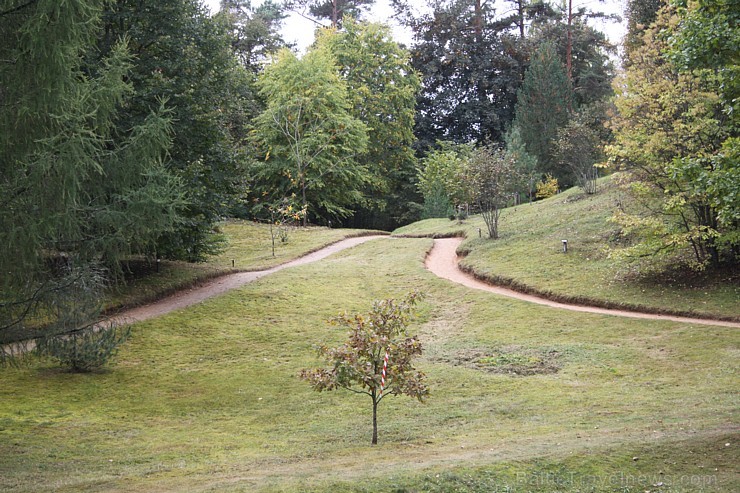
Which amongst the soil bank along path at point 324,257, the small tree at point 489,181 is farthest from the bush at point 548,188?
the small tree at point 489,181

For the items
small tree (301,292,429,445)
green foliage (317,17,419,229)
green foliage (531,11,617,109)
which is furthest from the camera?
green foliage (531,11,617,109)

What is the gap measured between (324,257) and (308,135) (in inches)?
593

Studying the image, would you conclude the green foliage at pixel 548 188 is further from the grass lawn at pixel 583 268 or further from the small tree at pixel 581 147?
the grass lawn at pixel 583 268

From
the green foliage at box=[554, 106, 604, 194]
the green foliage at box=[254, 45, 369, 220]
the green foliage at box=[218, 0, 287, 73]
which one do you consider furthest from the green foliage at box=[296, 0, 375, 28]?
the green foliage at box=[554, 106, 604, 194]

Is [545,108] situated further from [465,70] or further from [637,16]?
[637,16]

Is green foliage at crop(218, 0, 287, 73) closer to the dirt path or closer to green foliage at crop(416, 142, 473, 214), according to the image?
green foliage at crop(416, 142, 473, 214)

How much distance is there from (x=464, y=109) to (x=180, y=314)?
1576 inches

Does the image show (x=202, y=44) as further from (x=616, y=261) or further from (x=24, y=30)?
(x=616, y=261)

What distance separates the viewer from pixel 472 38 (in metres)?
53.2

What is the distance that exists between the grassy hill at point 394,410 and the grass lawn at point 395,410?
4 cm

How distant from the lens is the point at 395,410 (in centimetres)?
1177

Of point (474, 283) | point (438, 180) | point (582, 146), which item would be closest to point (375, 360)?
point (474, 283)

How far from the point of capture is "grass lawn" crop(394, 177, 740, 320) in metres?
17.8

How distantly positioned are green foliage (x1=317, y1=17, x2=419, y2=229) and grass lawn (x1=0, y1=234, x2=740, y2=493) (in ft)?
92.4
